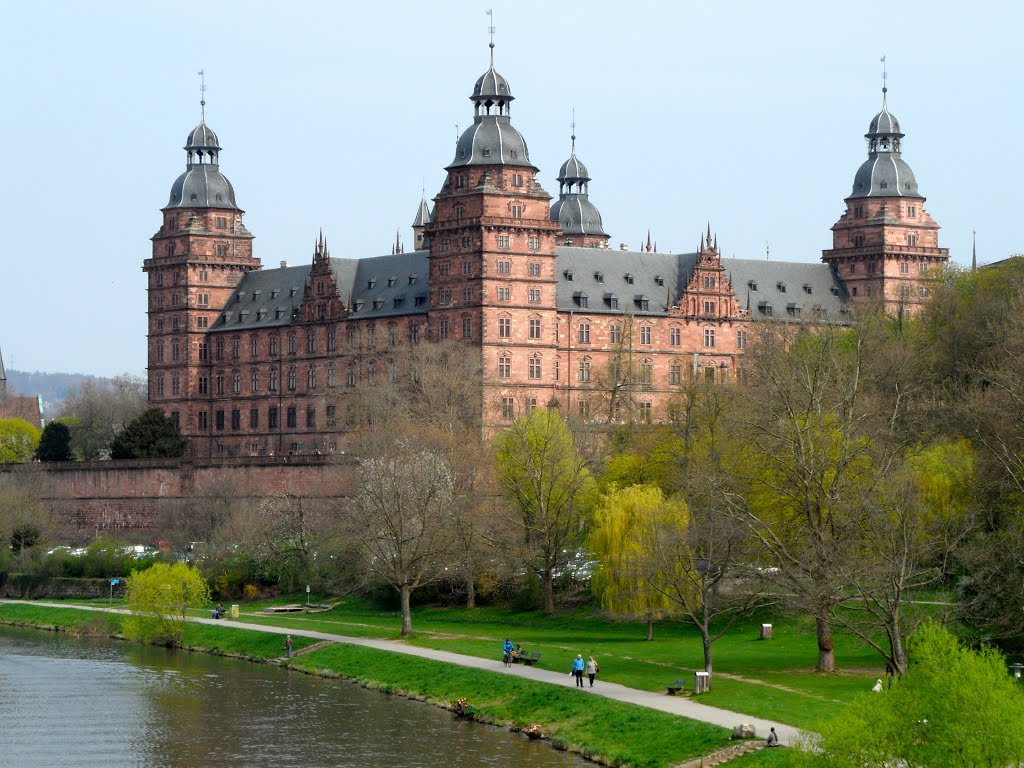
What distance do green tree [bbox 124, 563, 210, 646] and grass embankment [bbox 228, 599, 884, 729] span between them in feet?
12.4

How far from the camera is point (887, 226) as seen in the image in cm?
13775

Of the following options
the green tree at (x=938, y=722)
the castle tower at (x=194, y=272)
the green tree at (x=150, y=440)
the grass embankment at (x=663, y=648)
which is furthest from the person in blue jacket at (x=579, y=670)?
the castle tower at (x=194, y=272)

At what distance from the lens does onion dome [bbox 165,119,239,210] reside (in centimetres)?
14212

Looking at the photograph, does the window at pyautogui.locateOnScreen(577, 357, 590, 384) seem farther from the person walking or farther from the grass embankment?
the person walking

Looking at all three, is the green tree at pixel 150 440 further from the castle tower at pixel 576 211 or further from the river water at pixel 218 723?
the river water at pixel 218 723

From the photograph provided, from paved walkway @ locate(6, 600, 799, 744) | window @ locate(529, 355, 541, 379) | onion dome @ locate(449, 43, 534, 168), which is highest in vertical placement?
onion dome @ locate(449, 43, 534, 168)

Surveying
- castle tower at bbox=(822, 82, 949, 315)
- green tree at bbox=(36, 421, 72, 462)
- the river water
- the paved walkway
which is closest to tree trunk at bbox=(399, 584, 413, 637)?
the paved walkway

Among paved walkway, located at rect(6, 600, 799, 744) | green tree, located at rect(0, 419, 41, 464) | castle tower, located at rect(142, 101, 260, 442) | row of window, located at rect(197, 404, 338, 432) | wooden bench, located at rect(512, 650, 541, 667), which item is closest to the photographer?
paved walkway, located at rect(6, 600, 799, 744)

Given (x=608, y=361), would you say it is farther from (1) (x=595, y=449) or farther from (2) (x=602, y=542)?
(2) (x=602, y=542)

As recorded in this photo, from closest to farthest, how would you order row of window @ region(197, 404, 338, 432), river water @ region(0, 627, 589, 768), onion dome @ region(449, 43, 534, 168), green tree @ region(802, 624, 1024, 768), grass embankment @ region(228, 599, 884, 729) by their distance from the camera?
green tree @ region(802, 624, 1024, 768)
river water @ region(0, 627, 589, 768)
grass embankment @ region(228, 599, 884, 729)
onion dome @ region(449, 43, 534, 168)
row of window @ region(197, 404, 338, 432)

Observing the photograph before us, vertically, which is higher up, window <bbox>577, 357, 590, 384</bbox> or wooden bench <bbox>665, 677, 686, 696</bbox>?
window <bbox>577, 357, 590, 384</bbox>

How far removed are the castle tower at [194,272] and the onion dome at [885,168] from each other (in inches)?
1730

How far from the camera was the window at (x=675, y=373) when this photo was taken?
130 metres

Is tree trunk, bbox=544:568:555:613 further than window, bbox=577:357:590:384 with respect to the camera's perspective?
No
